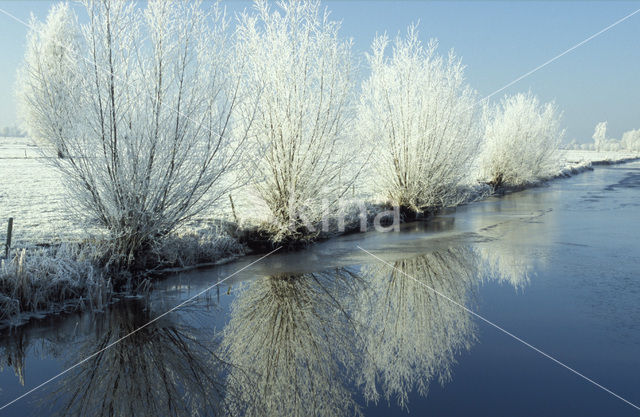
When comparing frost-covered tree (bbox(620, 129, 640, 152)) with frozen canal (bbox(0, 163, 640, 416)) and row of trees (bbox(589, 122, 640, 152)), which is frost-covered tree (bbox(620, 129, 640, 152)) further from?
frozen canal (bbox(0, 163, 640, 416))

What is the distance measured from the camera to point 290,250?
11359 mm

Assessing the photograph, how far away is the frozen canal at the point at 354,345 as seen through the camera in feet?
14.3

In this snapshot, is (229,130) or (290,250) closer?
(229,130)

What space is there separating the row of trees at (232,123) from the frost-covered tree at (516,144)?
398 inches

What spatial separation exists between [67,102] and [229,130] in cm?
278

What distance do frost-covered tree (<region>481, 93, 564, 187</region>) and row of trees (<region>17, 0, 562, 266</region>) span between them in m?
10.1

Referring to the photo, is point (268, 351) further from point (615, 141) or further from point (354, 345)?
point (615, 141)

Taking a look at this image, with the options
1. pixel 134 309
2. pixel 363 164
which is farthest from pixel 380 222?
pixel 134 309

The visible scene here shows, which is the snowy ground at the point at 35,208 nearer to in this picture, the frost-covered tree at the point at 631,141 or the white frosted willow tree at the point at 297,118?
the white frosted willow tree at the point at 297,118

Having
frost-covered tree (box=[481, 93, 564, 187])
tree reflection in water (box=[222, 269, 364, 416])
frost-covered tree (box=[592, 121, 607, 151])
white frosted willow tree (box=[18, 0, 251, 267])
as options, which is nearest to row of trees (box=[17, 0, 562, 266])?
white frosted willow tree (box=[18, 0, 251, 267])

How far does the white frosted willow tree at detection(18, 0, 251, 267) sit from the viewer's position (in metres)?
7.63

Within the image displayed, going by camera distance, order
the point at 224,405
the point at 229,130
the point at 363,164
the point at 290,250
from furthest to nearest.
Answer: the point at 363,164
the point at 290,250
the point at 229,130
the point at 224,405

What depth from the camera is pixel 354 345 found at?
5566 mm

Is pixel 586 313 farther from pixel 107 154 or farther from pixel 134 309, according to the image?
pixel 107 154
